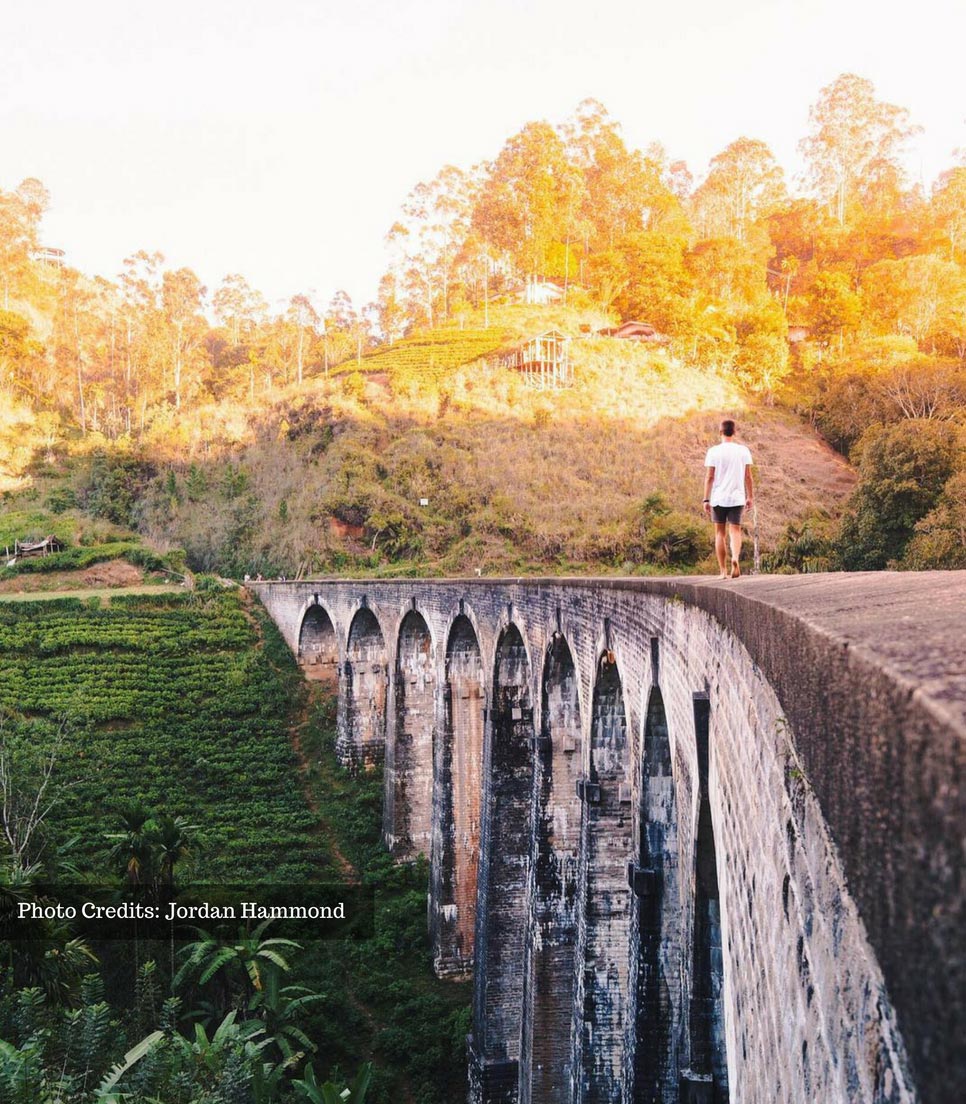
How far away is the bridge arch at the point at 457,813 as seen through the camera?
19.8 metres

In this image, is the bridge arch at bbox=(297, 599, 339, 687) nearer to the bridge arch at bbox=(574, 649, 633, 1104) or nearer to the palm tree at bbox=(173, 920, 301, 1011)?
the palm tree at bbox=(173, 920, 301, 1011)

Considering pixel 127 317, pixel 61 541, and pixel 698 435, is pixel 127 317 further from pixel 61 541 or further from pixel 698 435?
pixel 698 435

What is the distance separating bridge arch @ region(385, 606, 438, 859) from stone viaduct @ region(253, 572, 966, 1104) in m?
0.05

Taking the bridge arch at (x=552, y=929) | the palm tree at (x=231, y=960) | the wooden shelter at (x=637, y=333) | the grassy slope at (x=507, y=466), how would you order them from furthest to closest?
the wooden shelter at (x=637, y=333) → the grassy slope at (x=507, y=466) → the palm tree at (x=231, y=960) → the bridge arch at (x=552, y=929)

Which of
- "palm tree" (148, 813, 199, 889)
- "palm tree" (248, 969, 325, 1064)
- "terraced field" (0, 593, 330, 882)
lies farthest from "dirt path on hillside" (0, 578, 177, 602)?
"palm tree" (248, 969, 325, 1064)

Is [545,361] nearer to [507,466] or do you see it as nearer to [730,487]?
[507,466]

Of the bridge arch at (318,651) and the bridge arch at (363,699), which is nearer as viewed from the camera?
the bridge arch at (363,699)

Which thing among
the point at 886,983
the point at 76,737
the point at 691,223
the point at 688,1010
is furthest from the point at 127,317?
the point at 886,983

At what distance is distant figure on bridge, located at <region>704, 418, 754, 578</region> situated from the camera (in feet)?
24.9

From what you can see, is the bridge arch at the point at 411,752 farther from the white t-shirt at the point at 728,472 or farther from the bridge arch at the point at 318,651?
the white t-shirt at the point at 728,472

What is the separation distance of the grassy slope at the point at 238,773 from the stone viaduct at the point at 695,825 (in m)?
1.26

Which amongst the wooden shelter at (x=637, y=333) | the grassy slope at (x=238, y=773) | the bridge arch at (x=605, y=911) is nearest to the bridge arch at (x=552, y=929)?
the bridge arch at (x=605, y=911)

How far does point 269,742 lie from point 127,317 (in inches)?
2050

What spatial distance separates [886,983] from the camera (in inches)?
59.0
